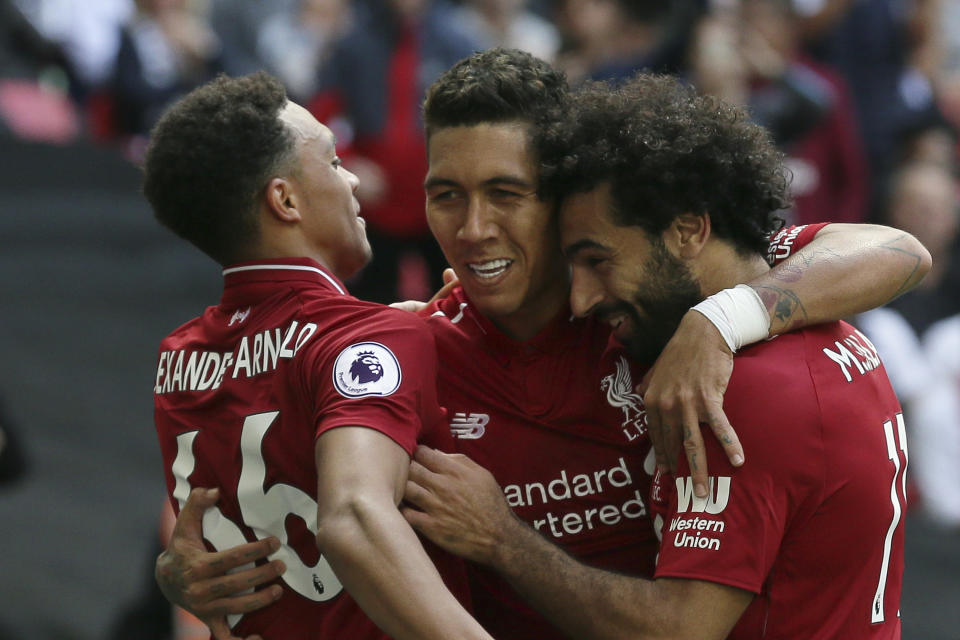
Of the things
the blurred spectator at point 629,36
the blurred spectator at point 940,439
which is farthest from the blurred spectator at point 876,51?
the blurred spectator at point 940,439

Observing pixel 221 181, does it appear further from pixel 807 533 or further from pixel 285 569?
pixel 807 533

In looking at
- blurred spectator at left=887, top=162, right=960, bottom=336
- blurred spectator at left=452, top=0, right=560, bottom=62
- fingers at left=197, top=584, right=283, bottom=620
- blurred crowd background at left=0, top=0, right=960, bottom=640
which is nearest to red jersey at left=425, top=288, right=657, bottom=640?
fingers at left=197, top=584, right=283, bottom=620

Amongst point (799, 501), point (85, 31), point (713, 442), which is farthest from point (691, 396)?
point (85, 31)

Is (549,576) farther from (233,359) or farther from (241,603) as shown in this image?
(233,359)

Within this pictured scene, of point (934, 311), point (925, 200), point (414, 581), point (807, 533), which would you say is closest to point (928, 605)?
point (934, 311)

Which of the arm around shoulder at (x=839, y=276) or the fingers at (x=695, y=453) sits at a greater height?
the arm around shoulder at (x=839, y=276)

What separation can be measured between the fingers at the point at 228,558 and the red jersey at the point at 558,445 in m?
0.61

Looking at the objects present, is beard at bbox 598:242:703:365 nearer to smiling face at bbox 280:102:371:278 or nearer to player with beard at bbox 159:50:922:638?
player with beard at bbox 159:50:922:638

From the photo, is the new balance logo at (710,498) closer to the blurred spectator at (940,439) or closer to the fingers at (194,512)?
the fingers at (194,512)

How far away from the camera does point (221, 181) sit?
3.09m

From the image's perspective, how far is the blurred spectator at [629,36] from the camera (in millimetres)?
6953

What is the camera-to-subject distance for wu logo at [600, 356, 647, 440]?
3217mm

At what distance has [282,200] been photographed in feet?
10.3

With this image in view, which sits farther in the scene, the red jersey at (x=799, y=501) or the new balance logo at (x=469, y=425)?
the new balance logo at (x=469, y=425)
